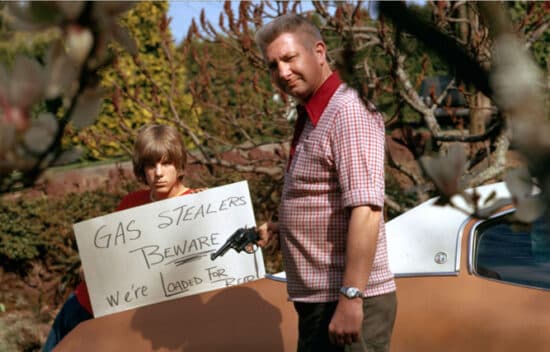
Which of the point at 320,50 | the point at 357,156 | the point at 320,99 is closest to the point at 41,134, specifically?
the point at 357,156

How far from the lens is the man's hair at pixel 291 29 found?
217 centimetres

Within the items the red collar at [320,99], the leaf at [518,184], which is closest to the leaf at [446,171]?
the leaf at [518,184]

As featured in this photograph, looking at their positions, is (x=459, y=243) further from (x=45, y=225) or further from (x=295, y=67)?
(x=45, y=225)

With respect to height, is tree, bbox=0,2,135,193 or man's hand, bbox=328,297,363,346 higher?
tree, bbox=0,2,135,193

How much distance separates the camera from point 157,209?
3062 millimetres

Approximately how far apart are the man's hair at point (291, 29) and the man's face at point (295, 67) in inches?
0.5

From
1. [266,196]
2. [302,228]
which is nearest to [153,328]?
[302,228]

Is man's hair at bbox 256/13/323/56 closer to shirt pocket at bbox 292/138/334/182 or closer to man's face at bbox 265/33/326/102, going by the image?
man's face at bbox 265/33/326/102

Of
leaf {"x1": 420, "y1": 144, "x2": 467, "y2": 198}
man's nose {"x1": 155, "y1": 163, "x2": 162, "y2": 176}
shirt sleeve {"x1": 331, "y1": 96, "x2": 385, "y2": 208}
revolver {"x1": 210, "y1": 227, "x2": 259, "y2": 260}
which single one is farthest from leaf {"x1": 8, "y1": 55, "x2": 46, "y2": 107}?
man's nose {"x1": 155, "y1": 163, "x2": 162, "y2": 176}

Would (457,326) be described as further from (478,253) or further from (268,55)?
(268,55)

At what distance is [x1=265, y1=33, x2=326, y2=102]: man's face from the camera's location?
2.14 metres

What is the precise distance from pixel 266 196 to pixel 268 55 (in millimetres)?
3998

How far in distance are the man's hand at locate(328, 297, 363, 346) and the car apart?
0.59 meters

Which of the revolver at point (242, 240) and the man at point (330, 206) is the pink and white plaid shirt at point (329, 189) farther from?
the revolver at point (242, 240)
